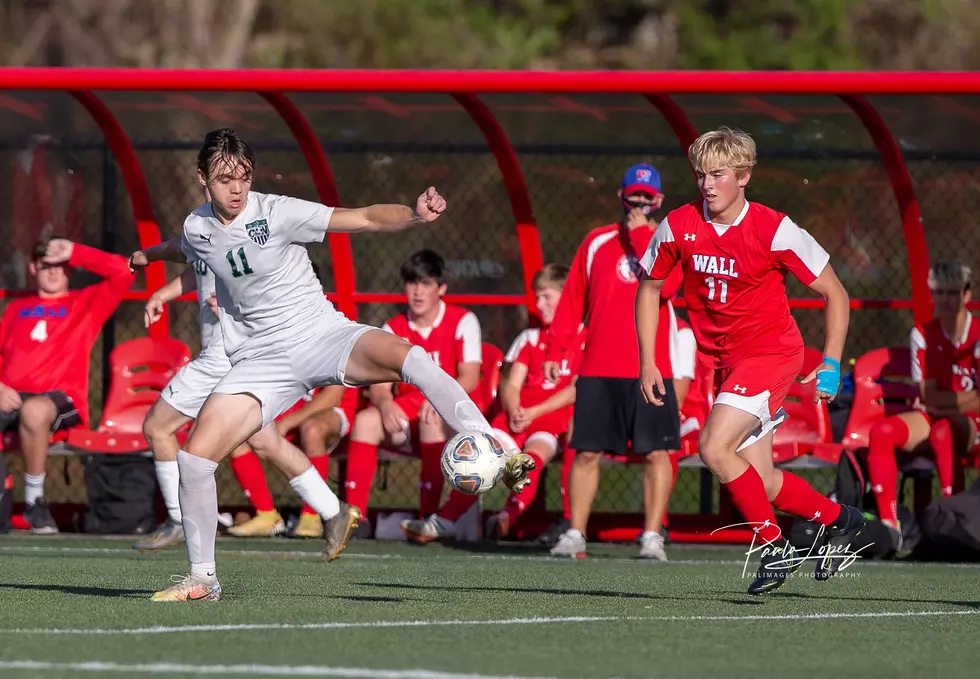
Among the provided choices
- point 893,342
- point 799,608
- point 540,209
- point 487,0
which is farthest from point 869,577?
point 487,0

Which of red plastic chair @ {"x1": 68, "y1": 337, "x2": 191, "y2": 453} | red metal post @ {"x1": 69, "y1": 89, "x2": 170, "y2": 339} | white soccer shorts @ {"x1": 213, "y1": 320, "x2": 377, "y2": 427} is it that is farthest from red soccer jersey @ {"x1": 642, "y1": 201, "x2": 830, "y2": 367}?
red metal post @ {"x1": 69, "y1": 89, "x2": 170, "y2": 339}

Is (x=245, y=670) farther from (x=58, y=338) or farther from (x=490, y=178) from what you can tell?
(x=490, y=178)

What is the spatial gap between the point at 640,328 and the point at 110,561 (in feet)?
10.4

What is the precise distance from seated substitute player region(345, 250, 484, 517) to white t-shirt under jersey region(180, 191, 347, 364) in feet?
11.4

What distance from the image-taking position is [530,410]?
1003 centimetres

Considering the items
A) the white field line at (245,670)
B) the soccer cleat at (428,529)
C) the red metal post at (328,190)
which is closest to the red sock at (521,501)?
the soccer cleat at (428,529)

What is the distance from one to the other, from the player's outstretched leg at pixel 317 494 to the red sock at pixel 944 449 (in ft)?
12.7

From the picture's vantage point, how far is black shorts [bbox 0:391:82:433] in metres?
10.6

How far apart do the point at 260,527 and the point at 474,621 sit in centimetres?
453

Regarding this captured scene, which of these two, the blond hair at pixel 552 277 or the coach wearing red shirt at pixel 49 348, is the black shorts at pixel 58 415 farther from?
the blond hair at pixel 552 277

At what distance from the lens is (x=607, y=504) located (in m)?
12.6

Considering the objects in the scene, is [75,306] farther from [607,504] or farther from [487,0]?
[487,0]

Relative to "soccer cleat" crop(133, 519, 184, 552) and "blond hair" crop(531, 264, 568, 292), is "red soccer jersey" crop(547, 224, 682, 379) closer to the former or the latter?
"blond hair" crop(531, 264, 568, 292)

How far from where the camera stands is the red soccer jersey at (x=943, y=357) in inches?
398
